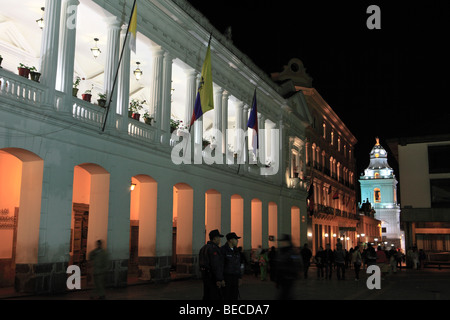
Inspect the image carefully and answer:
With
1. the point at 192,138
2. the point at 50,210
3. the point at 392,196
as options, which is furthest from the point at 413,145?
the point at 392,196

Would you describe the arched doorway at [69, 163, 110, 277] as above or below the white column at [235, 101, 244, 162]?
below

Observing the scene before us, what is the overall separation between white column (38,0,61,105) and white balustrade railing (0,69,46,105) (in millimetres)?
270

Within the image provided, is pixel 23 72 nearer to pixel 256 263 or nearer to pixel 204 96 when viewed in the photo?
pixel 204 96

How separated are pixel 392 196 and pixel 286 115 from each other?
77542 mm

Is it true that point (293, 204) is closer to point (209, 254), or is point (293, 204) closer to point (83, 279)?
point (83, 279)

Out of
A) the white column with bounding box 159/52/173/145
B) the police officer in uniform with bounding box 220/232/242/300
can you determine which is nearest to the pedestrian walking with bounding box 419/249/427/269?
the white column with bounding box 159/52/173/145

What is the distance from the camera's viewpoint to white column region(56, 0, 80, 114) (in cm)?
1493

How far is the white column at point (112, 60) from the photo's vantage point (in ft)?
55.0

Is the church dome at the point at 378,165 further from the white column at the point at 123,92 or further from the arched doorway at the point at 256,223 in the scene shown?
the white column at the point at 123,92

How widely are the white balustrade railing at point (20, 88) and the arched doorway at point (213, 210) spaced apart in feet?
39.7

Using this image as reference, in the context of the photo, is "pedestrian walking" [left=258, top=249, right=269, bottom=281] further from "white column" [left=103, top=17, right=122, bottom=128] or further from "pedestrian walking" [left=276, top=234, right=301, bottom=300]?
"pedestrian walking" [left=276, top=234, right=301, bottom=300]

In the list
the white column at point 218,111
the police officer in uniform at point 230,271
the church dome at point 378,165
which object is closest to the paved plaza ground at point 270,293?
the police officer in uniform at point 230,271

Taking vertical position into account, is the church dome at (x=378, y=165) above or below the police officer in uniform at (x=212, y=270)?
above

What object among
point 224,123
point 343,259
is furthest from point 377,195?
point 343,259
